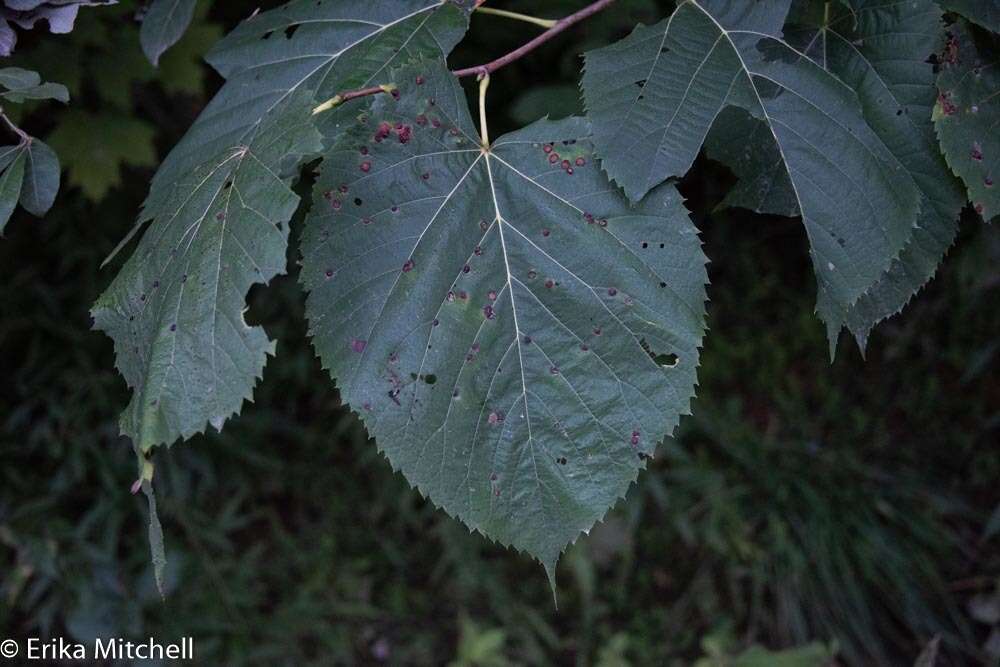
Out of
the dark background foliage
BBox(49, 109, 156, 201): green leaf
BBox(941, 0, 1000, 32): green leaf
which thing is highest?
BBox(941, 0, 1000, 32): green leaf

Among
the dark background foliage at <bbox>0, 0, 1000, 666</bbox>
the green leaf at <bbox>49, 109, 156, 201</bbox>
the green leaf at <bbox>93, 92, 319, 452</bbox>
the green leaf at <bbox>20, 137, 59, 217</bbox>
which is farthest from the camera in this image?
the dark background foliage at <bbox>0, 0, 1000, 666</bbox>

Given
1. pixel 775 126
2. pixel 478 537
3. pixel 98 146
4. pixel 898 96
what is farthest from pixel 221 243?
pixel 478 537

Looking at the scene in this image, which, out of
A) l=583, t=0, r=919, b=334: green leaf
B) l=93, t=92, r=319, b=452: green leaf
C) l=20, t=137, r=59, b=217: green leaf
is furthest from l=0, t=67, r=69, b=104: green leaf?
l=583, t=0, r=919, b=334: green leaf

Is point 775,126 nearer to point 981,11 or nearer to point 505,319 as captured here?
point 981,11

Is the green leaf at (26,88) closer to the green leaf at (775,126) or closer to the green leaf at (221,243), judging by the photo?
the green leaf at (221,243)

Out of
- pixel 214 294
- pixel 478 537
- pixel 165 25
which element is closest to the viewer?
pixel 214 294

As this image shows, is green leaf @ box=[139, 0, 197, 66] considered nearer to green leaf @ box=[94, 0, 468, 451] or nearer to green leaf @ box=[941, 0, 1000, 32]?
green leaf @ box=[94, 0, 468, 451]
